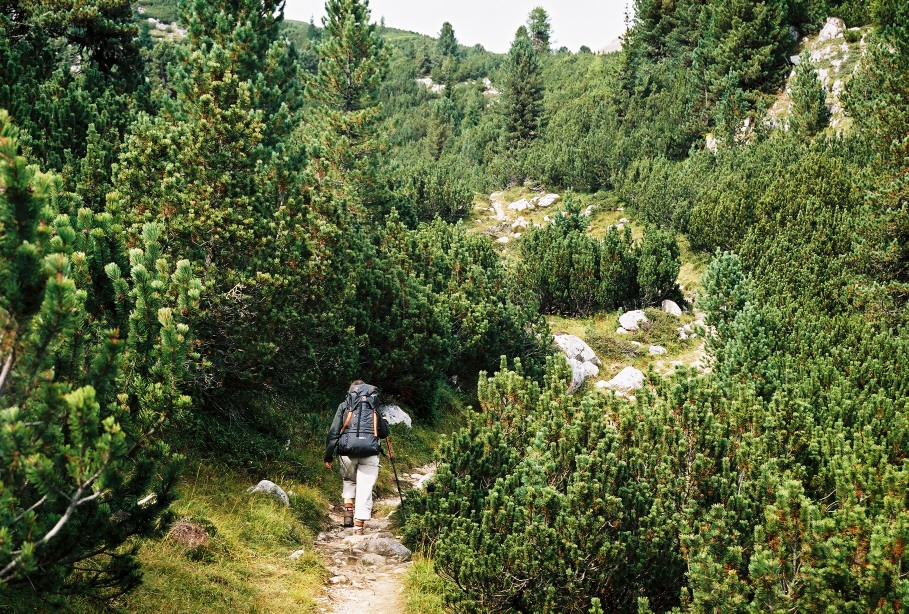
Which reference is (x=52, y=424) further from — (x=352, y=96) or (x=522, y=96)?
(x=522, y=96)

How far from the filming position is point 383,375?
1023 cm

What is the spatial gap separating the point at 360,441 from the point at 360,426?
18 centimetres

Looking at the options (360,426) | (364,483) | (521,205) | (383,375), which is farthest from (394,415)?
(521,205)

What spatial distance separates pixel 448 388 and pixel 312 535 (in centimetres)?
699

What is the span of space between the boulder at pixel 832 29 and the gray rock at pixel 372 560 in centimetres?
3020

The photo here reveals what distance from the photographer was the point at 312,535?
681 cm

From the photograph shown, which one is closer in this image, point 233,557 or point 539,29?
point 233,557

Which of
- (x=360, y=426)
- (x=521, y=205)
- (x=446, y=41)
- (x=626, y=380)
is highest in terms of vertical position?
(x=446, y=41)

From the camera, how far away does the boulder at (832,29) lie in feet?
86.5

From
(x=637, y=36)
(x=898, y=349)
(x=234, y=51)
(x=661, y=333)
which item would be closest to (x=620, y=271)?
(x=661, y=333)

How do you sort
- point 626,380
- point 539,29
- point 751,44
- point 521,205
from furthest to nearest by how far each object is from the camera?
point 539,29 < point 521,205 < point 751,44 < point 626,380

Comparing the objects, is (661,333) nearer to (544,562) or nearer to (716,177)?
(716,177)

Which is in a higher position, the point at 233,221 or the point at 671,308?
the point at 233,221

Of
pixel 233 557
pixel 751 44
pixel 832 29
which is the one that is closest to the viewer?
pixel 233 557
